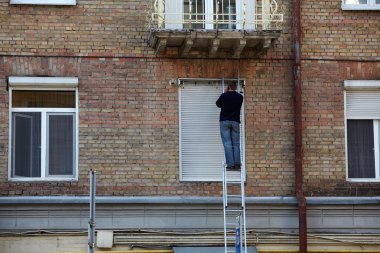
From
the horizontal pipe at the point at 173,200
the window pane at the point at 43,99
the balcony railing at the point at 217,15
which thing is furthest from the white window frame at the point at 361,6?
the window pane at the point at 43,99

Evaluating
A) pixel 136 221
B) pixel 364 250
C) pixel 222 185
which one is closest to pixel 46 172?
pixel 136 221

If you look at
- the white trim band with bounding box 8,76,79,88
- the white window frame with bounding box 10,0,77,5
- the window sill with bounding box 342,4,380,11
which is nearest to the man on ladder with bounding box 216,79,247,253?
the white trim band with bounding box 8,76,79,88

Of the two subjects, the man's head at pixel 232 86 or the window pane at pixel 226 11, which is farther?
the window pane at pixel 226 11

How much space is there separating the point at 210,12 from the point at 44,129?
12.4 ft

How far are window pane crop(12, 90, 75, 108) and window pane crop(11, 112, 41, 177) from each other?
7.7 inches

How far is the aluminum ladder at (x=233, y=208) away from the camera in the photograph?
14969 mm

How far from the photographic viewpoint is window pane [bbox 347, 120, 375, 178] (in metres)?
16.2

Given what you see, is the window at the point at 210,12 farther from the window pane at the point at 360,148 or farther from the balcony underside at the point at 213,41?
the window pane at the point at 360,148

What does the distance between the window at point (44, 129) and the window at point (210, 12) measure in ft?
7.24

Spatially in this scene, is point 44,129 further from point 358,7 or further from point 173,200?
point 358,7

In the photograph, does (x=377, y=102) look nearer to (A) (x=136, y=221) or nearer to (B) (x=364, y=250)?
(B) (x=364, y=250)

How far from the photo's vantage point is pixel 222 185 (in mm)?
15594

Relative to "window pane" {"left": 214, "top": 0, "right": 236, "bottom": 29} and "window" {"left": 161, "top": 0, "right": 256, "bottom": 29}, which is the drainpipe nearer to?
"window" {"left": 161, "top": 0, "right": 256, "bottom": 29}

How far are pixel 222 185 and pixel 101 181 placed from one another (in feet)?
7.21
